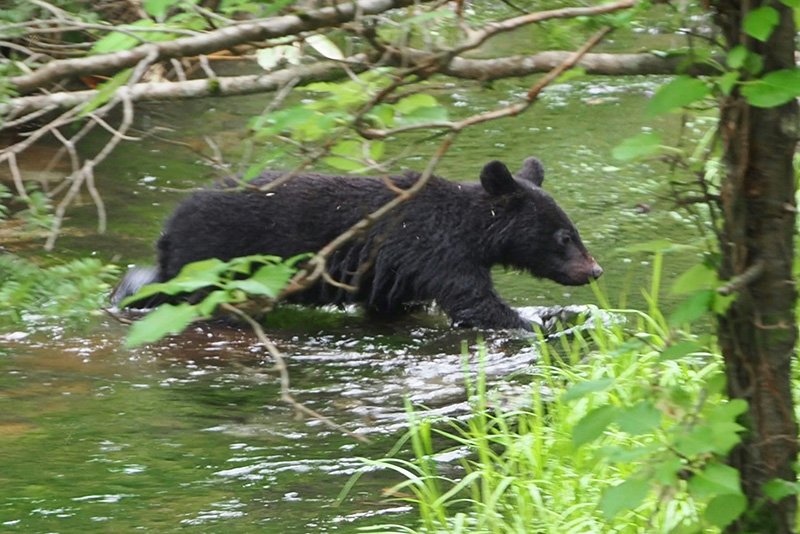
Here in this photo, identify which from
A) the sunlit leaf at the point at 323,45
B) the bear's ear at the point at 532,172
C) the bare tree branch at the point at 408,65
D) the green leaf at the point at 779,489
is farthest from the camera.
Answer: the bear's ear at the point at 532,172

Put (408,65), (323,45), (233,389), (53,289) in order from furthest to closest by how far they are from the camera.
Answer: (233,389), (53,289), (323,45), (408,65)

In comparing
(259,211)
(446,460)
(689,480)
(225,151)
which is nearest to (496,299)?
(259,211)

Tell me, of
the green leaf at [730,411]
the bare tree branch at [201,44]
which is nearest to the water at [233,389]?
the bare tree branch at [201,44]

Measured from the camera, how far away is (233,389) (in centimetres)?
Answer: 596

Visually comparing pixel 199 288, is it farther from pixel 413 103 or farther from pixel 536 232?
pixel 536 232

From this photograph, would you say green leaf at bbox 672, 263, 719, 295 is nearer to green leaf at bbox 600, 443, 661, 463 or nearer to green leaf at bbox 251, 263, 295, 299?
green leaf at bbox 600, 443, 661, 463

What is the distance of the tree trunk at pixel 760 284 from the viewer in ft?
9.01

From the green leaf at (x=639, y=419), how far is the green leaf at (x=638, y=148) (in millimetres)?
515

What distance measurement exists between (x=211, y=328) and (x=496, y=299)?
174 centimetres

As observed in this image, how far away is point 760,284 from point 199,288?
1.45 meters

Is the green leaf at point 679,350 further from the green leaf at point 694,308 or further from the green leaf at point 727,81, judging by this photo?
the green leaf at point 727,81

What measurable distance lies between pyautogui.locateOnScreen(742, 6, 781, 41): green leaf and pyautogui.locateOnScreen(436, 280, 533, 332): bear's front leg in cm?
484

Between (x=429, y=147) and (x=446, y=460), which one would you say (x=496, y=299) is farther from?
(x=429, y=147)

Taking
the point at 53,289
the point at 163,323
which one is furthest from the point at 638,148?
the point at 53,289
